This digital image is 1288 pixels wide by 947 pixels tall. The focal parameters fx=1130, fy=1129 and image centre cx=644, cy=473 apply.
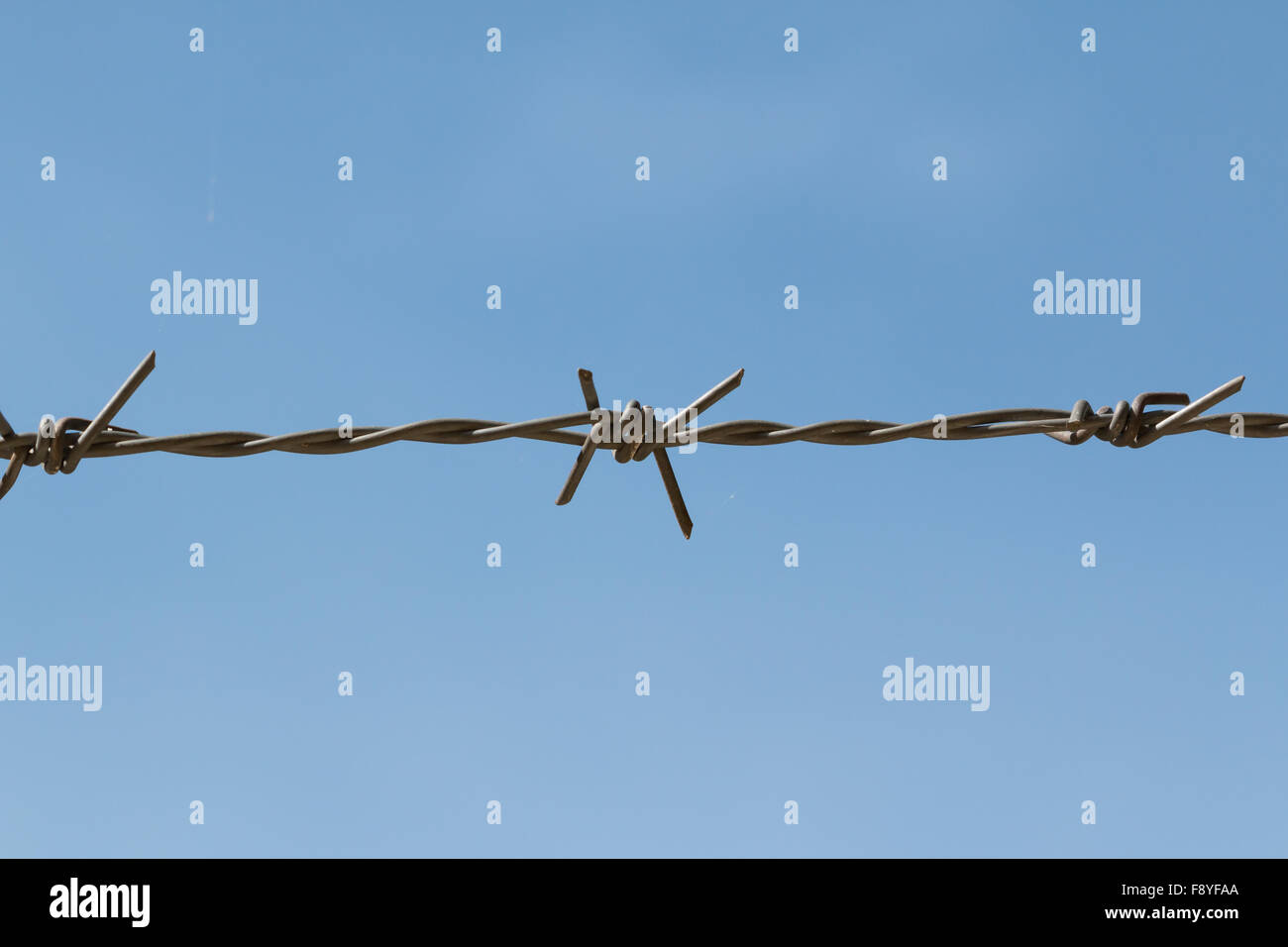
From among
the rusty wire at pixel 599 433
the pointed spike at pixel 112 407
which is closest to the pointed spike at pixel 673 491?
the rusty wire at pixel 599 433

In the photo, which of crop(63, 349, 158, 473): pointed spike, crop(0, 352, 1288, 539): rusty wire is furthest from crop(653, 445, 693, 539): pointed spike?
crop(63, 349, 158, 473): pointed spike

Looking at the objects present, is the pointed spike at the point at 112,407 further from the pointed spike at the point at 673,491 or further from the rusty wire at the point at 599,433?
the pointed spike at the point at 673,491

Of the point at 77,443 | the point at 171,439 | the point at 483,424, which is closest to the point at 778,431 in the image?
the point at 483,424

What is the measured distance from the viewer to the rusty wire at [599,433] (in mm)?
2156

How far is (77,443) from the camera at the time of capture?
7.11 feet

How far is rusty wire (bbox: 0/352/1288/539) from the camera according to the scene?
216 cm

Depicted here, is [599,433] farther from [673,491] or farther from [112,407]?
[112,407]

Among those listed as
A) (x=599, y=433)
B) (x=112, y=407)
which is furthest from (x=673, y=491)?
(x=112, y=407)
